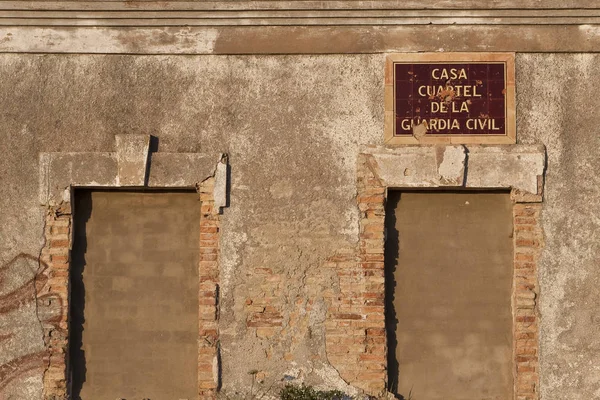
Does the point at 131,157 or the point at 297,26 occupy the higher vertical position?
the point at 297,26

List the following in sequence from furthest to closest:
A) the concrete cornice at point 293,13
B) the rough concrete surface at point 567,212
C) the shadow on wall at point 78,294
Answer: the shadow on wall at point 78,294
the concrete cornice at point 293,13
the rough concrete surface at point 567,212

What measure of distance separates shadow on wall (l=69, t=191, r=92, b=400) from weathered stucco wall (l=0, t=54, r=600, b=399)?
0.29m

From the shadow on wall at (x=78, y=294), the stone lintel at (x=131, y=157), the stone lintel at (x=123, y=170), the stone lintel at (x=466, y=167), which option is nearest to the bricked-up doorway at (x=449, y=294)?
the stone lintel at (x=466, y=167)

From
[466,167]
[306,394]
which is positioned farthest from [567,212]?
A: [306,394]

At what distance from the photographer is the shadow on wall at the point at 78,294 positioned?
7777 millimetres

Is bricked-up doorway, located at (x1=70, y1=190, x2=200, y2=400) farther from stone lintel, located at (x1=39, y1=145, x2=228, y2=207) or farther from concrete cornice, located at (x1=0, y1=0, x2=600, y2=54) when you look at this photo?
concrete cornice, located at (x1=0, y1=0, x2=600, y2=54)

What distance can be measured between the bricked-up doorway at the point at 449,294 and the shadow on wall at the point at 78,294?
2.54m

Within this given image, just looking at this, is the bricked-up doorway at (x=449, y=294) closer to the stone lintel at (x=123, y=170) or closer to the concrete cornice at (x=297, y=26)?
the concrete cornice at (x=297, y=26)

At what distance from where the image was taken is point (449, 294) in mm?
7758

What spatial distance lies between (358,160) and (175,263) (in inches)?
69.3

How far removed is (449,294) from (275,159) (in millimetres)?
1826

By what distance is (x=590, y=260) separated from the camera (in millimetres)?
7559

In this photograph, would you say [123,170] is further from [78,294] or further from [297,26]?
[297,26]

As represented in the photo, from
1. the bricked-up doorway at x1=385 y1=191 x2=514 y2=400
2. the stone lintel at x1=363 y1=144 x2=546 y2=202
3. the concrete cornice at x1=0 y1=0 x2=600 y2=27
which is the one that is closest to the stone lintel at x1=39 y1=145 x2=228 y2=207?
the concrete cornice at x1=0 y1=0 x2=600 y2=27
